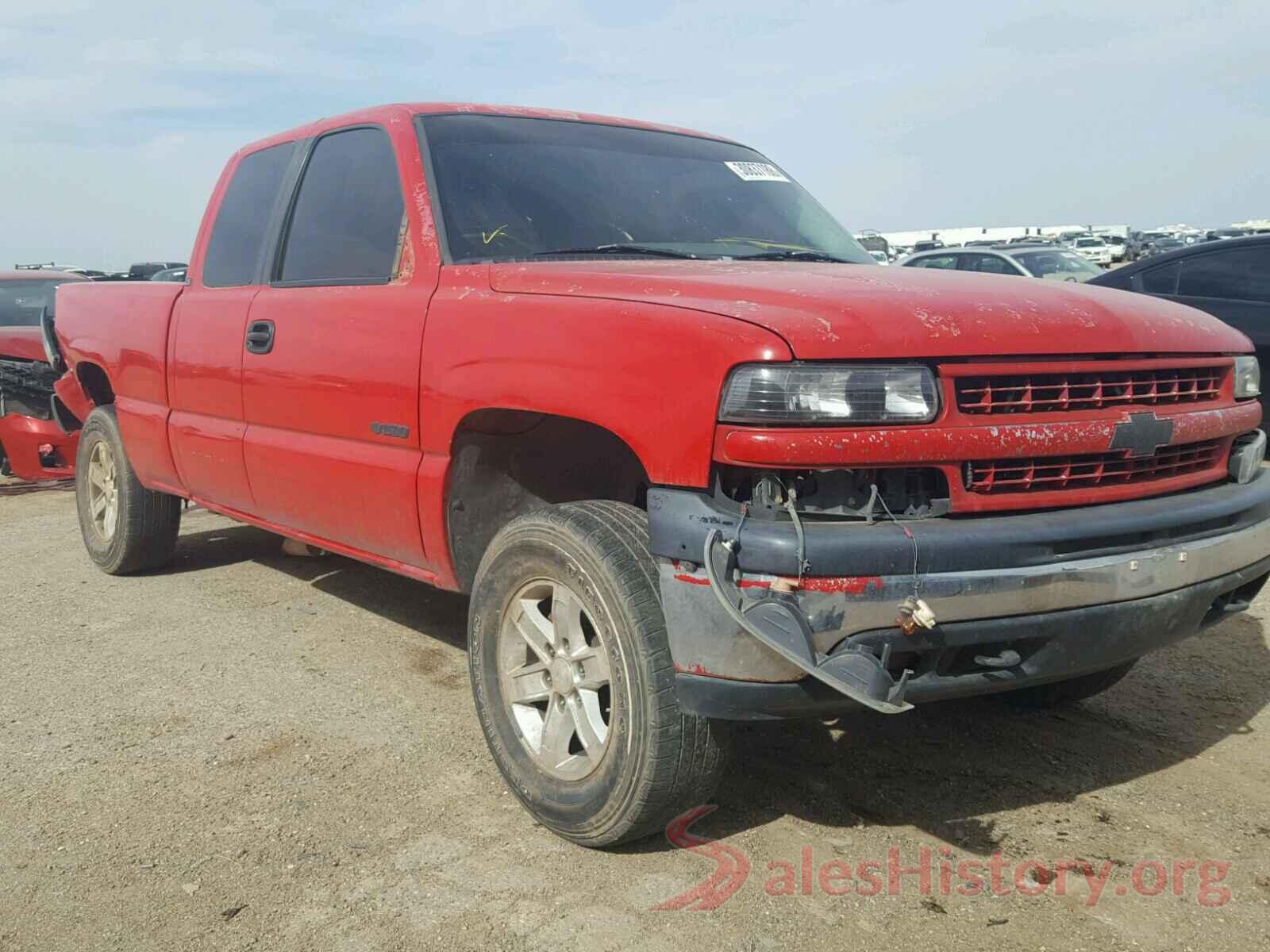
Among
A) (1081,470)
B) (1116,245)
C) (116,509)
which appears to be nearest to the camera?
(1081,470)

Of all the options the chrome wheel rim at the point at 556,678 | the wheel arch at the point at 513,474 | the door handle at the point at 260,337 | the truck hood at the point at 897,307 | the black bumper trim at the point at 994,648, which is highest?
the truck hood at the point at 897,307

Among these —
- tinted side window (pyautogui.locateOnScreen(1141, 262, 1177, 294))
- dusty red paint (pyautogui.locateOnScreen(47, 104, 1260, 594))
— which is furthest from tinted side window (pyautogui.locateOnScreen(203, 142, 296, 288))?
tinted side window (pyautogui.locateOnScreen(1141, 262, 1177, 294))

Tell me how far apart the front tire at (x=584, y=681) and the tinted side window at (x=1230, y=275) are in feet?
21.7

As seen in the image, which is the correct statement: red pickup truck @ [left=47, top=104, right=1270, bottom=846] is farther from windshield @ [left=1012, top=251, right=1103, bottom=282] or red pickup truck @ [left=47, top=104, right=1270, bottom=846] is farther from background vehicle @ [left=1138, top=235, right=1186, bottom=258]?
background vehicle @ [left=1138, top=235, right=1186, bottom=258]

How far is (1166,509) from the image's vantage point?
278 centimetres

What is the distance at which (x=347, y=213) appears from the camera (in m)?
4.05

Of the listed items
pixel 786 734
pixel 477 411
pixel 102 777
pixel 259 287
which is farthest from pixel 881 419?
pixel 259 287

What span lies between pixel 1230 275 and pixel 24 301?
29.9 feet

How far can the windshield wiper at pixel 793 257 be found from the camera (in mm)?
3619

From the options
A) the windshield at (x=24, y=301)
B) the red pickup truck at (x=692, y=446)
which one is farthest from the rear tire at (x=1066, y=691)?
the windshield at (x=24, y=301)

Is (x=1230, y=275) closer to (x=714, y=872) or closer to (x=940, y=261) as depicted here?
(x=940, y=261)

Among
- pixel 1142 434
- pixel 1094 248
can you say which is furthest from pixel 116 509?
pixel 1094 248

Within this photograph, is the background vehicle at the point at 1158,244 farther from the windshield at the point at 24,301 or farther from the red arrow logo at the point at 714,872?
the red arrow logo at the point at 714,872

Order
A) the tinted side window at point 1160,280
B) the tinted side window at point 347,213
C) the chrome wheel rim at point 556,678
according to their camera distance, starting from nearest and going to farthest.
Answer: the chrome wheel rim at point 556,678 → the tinted side window at point 347,213 → the tinted side window at point 1160,280
